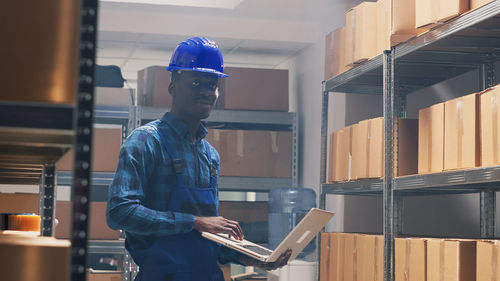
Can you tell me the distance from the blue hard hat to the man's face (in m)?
0.03

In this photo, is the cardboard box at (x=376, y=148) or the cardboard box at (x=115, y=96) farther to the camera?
the cardboard box at (x=115, y=96)

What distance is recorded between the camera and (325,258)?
441cm

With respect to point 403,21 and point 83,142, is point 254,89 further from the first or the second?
point 83,142

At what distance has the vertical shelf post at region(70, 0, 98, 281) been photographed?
1.03 meters

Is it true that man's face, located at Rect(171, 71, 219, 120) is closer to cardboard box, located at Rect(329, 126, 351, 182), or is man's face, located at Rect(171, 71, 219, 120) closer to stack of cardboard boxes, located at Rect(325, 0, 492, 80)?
stack of cardboard boxes, located at Rect(325, 0, 492, 80)

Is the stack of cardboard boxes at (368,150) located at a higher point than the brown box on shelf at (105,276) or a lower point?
higher

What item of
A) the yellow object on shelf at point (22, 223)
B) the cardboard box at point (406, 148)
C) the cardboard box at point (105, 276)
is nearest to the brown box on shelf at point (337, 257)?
the cardboard box at point (406, 148)

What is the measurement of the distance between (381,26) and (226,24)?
236cm

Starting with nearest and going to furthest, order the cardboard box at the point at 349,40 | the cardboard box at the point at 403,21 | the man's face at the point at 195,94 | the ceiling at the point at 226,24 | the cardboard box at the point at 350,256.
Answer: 1. the man's face at the point at 195,94
2. the cardboard box at the point at 403,21
3. the cardboard box at the point at 350,256
4. the cardboard box at the point at 349,40
5. the ceiling at the point at 226,24

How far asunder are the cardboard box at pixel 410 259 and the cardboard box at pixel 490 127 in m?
0.55

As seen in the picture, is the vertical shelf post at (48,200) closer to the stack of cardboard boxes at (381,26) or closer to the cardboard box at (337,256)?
the stack of cardboard boxes at (381,26)

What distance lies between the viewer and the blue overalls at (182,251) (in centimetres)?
243

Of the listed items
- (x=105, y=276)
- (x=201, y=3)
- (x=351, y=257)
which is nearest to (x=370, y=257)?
(x=351, y=257)

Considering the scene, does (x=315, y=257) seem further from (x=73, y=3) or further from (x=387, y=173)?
(x=73, y=3)
